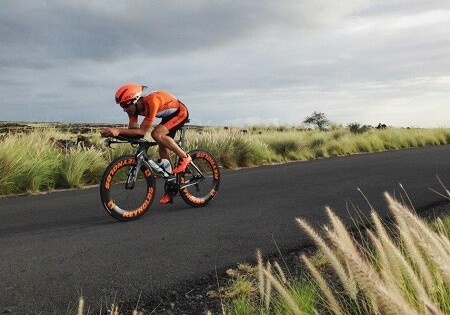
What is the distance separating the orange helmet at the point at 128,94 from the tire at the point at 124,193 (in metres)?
0.83

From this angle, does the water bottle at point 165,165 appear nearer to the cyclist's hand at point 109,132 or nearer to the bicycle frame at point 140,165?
the bicycle frame at point 140,165

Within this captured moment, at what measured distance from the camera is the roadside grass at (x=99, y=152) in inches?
465

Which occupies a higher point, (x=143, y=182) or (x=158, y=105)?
(x=158, y=105)

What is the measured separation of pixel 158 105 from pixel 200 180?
1610 mm

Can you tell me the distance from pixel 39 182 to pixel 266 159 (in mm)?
9148

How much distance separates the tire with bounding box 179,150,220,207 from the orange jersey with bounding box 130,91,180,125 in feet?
3.18

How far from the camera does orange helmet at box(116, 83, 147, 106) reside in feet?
23.6

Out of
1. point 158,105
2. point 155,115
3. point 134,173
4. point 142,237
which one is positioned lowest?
point 142,237

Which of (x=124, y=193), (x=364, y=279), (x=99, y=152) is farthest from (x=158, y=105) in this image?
(x=99, y=152)

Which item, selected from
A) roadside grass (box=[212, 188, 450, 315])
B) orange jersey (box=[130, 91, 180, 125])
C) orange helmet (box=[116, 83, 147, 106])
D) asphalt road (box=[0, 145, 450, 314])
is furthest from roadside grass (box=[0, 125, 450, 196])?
roadside grass (box=[212, 188, 450, 315])

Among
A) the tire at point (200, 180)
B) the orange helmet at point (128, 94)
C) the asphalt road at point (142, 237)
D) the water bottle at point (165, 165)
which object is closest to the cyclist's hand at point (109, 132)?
the orange helmet at point (128, 94)

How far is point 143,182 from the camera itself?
25.1 ft

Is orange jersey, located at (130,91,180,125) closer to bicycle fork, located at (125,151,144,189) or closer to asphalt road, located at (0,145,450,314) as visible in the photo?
bicycle fork, located at (125,151,144,189)

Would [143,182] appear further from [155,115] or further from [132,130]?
[155,115]
